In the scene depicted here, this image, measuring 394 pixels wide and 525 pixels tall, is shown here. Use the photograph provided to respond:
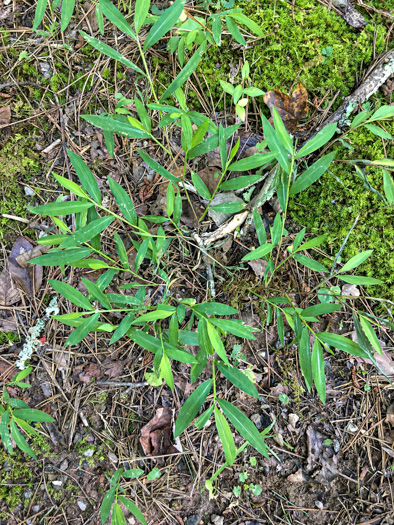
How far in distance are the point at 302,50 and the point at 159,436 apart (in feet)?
7.72

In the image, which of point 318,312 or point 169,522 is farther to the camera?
point 169,522

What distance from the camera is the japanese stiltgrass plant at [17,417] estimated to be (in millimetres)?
1830

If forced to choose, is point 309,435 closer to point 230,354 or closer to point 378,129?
point 230,354

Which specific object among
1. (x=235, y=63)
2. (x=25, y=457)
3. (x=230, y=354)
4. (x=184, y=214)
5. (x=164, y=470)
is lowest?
(x=25, y=457)

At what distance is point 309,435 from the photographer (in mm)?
2053

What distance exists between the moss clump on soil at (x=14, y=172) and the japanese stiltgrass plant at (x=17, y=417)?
83cm

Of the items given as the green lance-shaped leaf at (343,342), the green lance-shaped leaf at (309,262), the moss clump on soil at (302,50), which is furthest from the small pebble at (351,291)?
the moss clump on soil at (302,50)

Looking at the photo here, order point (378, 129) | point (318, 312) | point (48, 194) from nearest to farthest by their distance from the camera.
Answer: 1. point (318, 312)
2. point (378, 129)
3. point (48, 194)

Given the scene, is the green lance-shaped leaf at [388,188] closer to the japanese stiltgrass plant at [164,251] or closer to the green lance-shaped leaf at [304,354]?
the japanese stiltgrass plant at [164,251]

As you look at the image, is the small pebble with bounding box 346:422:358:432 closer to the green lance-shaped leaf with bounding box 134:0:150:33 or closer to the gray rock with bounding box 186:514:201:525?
the gray rock with bounding box 186:514:201:525

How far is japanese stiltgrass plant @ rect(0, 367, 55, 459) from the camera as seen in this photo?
1830mm

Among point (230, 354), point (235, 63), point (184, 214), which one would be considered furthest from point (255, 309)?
point (235, 63)

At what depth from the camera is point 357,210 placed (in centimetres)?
204

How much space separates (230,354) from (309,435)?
644 millimetres
